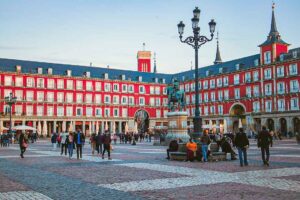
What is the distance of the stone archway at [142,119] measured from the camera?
269 ft

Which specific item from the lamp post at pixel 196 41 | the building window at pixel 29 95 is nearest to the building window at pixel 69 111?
the building window at pixel 29 95

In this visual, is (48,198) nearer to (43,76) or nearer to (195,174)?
(195,174)

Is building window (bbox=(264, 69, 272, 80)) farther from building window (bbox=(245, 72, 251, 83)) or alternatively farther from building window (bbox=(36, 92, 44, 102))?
building window (bbox=(36, 92, 44, 102))

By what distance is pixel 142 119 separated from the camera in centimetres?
8300

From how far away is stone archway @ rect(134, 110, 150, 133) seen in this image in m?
81.9

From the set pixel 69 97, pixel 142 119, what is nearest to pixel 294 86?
pixel 142 119

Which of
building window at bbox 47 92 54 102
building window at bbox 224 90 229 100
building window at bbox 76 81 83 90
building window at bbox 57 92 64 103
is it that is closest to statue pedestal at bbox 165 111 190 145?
building window at bbox 224 90 229 100

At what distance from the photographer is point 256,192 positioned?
28.2 ft

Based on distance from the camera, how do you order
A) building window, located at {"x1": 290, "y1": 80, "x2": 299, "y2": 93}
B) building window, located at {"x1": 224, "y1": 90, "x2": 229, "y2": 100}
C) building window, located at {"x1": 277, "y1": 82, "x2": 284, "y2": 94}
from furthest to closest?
building window, located at {"x1": 224, "y1": 90, "x2": 229, "y2": 100} → building window, located at {"x1": 277, "y1": 82, "x2": 284, "y2": 94} → building window, located at {"x1": 290, "y1": 80, "x2": 299, "y2": 93}

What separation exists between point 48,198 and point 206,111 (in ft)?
225

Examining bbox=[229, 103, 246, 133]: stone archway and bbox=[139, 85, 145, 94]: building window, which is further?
bbox=[139, 85, 145, 94]: building window

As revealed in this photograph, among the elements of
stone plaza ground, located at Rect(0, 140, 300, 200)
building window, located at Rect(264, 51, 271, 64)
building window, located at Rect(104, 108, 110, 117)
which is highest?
building window, located at Rect(264, 51, 271, 64)

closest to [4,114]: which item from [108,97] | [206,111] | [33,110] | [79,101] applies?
[33,110]

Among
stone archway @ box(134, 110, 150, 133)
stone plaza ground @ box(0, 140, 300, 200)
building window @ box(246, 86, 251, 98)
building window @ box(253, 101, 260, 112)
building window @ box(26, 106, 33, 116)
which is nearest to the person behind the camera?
stone plaza ground @ box(0, 140, 300, 200)
